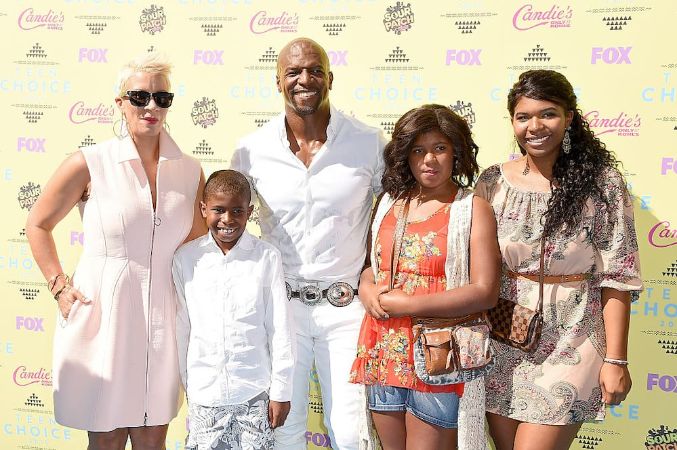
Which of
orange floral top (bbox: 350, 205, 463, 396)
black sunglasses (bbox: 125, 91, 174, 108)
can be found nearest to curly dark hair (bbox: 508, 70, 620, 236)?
orange floral top (bbox: 350, 205, 463, 396)

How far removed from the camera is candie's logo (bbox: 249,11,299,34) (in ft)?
12.9

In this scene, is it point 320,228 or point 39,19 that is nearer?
point 320,228

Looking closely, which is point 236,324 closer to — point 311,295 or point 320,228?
point 311,295

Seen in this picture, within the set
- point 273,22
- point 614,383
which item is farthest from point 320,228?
point 273,22

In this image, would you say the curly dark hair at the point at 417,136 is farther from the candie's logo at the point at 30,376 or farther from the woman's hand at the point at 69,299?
the candie's logo at the point at 30,376

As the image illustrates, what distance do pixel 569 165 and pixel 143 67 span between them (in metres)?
1.84

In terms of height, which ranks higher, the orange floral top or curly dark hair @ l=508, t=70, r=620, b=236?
curly dark hair @ l=508, t=70, r=620, b=236

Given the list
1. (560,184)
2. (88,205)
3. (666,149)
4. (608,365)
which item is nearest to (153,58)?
(88,205)

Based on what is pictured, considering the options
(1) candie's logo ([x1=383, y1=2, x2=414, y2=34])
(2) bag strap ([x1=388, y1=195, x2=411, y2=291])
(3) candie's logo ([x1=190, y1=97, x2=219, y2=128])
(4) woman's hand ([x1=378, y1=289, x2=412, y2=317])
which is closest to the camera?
(4) woman's hand ([x1=378, y1=289, x2=412, y2=317])

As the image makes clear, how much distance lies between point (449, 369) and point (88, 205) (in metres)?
1.67

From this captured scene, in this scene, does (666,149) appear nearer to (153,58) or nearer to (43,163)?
(153,58)

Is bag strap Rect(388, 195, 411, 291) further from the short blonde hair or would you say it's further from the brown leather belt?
the short blonde hair

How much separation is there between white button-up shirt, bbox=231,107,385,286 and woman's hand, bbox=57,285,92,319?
2.79 feet

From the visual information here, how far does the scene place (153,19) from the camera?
4133mm
